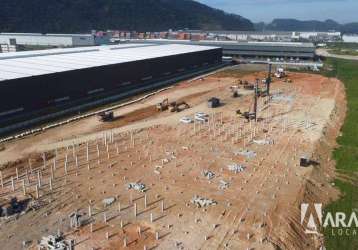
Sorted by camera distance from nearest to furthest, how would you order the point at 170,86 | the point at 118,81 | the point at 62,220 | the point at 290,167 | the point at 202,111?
the point at 62,220, the point at 290,167, the point at 202,111, the point at 118,81, the point at 170,86

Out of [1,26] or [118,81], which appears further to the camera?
[1,26]

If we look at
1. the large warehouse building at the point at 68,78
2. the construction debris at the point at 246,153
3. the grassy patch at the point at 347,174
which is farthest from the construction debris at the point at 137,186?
the large warehouse building at the point at 68,78

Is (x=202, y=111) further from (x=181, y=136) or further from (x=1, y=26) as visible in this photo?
(x=1, y=26)

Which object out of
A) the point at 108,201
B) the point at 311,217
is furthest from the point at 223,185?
the point at 108,201

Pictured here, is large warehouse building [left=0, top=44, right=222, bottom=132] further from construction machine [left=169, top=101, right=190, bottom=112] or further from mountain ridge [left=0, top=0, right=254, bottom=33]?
mountain ridge [left=0, top=0, right=254, bottom=33]

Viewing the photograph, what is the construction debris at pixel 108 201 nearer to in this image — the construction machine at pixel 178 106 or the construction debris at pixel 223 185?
the construction debris at pixel 223 185

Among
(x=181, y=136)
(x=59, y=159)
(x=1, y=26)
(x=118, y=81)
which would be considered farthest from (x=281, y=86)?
(x=1, y=26)

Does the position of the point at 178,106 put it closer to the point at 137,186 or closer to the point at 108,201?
the point at 137,186
